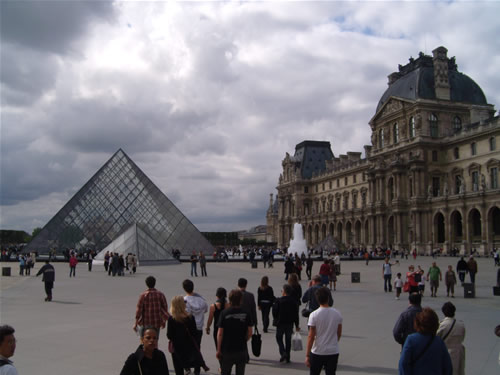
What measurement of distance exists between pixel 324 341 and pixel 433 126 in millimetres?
53912

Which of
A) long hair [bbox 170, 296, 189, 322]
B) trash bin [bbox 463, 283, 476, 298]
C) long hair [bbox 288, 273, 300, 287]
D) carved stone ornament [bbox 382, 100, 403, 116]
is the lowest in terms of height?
trash bin [bbox 463, 283, 476, 298]

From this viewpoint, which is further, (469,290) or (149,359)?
(469,290)

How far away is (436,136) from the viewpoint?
54375 mm

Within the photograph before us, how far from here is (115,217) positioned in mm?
38781

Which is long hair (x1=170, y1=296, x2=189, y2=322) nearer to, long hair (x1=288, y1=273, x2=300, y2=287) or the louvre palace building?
long hair (x1=288, y1=273, x2=300, y2=287)

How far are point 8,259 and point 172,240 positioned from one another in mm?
14837

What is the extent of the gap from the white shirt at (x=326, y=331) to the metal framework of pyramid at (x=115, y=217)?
3336 cm

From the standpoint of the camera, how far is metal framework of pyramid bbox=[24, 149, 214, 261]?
38.4m

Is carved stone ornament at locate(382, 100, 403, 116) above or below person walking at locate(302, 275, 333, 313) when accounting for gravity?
above

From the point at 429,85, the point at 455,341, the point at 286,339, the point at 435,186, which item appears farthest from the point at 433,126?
the point at 455,341

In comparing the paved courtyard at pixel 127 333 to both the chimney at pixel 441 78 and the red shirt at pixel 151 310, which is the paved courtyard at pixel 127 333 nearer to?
the red shirt at pixel 151 310

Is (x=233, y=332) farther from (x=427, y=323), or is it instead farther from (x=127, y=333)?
(x=127, y=333)

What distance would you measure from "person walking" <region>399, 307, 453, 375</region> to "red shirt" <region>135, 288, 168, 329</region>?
136 inches

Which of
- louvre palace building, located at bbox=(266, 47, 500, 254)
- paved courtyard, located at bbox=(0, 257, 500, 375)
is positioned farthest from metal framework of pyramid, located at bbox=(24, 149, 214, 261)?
louvre palace building, located at bbox=(266, 47, 500, 254)
